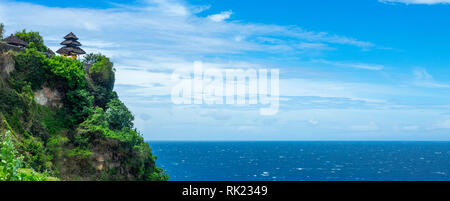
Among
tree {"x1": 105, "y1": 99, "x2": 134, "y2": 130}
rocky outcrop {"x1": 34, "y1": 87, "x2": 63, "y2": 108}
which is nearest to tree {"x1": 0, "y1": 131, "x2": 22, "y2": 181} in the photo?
rocky outcrop {"x1": 34, "y1": 87, "x2": 63, "y2": 108}

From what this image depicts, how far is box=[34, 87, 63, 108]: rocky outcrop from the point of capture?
30.6 m

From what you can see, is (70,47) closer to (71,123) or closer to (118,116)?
(118,116)

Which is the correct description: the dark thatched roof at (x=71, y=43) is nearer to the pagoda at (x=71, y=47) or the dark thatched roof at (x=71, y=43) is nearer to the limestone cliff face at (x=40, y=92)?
the pagoda at (x=71, y=47)

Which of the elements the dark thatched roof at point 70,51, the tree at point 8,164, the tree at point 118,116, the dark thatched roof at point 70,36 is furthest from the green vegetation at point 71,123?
the tree at point 8,164

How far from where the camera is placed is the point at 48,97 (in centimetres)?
3147

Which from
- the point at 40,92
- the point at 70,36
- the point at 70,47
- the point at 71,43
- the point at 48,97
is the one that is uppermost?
the point at 70,36

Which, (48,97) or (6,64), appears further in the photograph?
(48,97)

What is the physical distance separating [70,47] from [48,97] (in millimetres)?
14082

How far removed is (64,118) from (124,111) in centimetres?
642

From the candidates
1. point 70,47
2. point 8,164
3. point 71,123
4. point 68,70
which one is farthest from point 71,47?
point 8,164

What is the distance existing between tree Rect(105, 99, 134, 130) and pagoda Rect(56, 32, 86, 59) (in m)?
10.5

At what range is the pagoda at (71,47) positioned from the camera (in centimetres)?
4319
